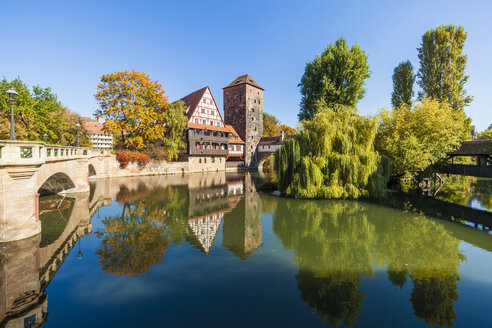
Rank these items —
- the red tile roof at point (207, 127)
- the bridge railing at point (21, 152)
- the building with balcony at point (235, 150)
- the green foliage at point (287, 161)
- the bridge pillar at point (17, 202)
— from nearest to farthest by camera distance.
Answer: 1. the bridge railing at point (21, 152)
2. the bridge pillar at point (17, 202)
3. the green foliage at point (287, 161)
4. the red tile roof at point (207, 127)
5. the building with balcony at point (235, 150)

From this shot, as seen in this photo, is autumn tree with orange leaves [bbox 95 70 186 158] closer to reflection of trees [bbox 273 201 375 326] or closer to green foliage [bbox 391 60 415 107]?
reflection of trees [bbox 273 201 375 326]

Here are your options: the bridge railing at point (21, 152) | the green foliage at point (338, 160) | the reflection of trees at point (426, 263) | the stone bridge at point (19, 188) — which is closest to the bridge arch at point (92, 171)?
the stone bridge at point (19, 188)

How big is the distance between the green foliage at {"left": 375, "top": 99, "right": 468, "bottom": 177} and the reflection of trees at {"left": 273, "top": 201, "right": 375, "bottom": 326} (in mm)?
6557

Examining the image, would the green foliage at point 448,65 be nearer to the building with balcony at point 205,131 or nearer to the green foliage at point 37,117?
the building with balcony at point 205,131

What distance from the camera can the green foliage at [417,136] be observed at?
56.2ft

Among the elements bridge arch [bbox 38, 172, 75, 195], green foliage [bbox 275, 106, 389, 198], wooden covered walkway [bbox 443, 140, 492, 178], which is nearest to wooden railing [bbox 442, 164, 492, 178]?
wooden covered walkway [bbox 443, 140, 492, 178]

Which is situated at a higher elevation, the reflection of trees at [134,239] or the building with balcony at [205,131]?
the building with balcony at [205,131]

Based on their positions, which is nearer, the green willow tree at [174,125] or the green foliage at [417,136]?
the green foliage at [417,136]

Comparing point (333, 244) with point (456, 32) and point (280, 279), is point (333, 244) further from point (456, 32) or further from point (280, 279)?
point (456, 32)

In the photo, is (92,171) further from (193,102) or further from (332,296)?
(332,296)

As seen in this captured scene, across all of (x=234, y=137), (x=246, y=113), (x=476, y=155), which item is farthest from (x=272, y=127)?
(x=476, y=155)

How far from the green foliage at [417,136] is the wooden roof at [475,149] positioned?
35.2 inches

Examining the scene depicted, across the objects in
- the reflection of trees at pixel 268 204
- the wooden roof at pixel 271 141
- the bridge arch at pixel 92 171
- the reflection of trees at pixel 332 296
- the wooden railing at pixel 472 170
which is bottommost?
the reflection of trees at pixel 332 296

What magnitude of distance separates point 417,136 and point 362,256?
15.5 meters
